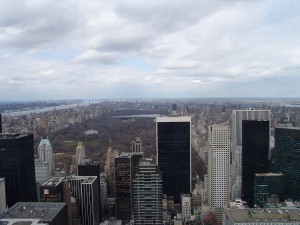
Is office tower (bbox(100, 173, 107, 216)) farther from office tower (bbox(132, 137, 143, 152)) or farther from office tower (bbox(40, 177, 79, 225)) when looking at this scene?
office tower (bbox(40, 177, 79, 225))

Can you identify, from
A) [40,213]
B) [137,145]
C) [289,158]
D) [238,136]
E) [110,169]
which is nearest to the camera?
[40,213]

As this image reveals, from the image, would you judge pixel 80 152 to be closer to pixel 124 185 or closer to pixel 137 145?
pixel 137 145

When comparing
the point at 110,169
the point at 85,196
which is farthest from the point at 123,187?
the point at 110,169

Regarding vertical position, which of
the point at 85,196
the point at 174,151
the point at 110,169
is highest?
the point at 174,151

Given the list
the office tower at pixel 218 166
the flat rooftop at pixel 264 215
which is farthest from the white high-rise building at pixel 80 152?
the flat rooftop at pixel 264 215

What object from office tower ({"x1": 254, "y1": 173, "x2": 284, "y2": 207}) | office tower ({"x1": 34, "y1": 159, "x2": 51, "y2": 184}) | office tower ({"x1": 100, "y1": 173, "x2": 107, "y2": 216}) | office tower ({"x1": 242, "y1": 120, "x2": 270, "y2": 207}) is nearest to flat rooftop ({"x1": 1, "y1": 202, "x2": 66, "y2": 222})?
office tower ({"x1": 100, "y1": 173, "x2": 107, "y2": 216})

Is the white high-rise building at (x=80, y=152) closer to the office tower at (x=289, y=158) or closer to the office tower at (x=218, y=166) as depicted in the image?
the office tower at (x=218, y=166)
